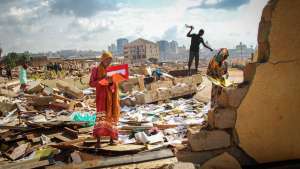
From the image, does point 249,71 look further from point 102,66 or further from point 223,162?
point 102,66

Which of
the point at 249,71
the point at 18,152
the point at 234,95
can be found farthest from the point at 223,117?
the point at 18,152

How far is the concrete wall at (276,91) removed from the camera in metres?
3.40

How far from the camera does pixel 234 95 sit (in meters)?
3.79

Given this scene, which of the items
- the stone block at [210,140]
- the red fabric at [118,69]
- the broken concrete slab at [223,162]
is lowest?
the broken concrete slab at [223,162]

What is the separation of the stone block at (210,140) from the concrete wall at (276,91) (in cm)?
29

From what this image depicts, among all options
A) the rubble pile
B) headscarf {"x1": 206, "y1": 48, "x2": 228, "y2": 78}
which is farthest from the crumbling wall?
headscarf {"x1": 206, "y1": 48, "x2": 228, "y2": 78}

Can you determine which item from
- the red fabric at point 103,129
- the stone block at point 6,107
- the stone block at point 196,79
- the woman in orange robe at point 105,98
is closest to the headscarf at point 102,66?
the woman in orange robe at point 105,98

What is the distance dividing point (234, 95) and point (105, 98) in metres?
2.62

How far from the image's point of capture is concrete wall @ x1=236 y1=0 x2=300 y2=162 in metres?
3.40

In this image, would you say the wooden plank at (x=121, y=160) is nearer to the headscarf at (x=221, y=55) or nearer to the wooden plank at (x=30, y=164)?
the wooden plank at (x=30, y=164)

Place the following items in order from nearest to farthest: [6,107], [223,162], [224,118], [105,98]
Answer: [223,162] < [224,118] < [105,98] < [6,107]

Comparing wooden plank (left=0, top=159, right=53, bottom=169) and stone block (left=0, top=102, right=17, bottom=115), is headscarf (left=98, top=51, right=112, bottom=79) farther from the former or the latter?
stone block (left=0, top=102, right=17, bottom=115)

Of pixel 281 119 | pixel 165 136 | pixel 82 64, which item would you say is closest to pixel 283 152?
pixel 281 119

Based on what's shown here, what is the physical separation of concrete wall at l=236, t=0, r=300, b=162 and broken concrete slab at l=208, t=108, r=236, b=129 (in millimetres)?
148
